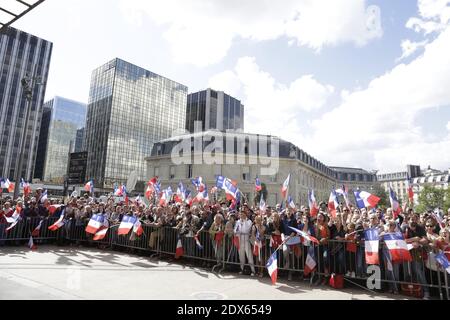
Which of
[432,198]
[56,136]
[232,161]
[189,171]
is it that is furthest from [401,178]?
[56,136]

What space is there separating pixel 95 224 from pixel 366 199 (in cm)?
1018

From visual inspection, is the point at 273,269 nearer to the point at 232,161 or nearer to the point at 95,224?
the point at 95,224

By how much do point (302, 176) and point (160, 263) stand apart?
4854 centimetres

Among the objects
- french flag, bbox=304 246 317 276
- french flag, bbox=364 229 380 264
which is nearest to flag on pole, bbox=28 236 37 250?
french flag, bbox=304 246 317 276

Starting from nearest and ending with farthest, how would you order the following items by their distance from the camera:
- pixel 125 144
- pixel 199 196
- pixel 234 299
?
pixel 234 299 → pixel 199 196 → pixel 125 144

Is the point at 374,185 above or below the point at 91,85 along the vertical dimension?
below

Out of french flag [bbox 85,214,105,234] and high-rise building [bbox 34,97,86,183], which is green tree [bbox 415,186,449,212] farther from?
high-rise building [bbox 34,97,86,183]

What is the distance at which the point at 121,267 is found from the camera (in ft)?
28.8

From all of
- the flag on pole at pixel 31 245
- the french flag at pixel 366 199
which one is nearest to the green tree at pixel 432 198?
the french flag at pixel 366 199

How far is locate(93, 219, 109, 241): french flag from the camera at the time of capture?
11.5 metres

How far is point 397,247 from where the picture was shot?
671 centimetres

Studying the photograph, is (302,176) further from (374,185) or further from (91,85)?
(91,85)
